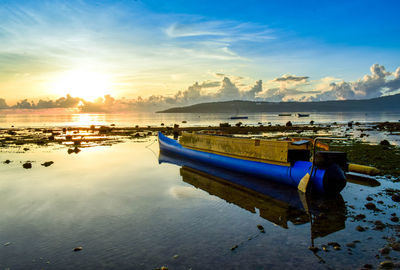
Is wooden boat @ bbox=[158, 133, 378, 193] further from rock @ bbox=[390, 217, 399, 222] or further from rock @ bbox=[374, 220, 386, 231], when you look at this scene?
rock @ bbox=[374, 220, 386, 231]

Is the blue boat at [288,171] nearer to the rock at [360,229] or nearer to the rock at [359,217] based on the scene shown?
the rock at [359,217]

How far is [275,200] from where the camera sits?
41.3ft

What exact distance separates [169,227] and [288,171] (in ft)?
24.6

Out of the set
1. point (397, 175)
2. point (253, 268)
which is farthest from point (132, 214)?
point (397, 175)

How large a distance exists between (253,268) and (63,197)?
35.2 feet

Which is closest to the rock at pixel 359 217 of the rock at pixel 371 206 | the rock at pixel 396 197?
the rock at pixel 371 206

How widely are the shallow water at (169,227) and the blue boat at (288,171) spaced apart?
3.64 ft

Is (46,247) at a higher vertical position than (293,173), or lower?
lower

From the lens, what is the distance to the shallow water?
745 cm

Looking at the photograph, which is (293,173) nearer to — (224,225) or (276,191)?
(276,191)

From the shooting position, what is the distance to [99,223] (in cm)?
1024

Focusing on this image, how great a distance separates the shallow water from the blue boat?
1109mm

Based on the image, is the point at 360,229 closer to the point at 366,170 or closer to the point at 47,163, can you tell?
the point at 366,170

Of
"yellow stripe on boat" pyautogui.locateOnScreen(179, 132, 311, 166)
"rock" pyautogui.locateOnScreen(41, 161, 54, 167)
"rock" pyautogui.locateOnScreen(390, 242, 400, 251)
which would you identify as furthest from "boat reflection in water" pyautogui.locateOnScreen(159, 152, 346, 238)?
"rock" pyautogui.locateOnScreen(41, 161, 54, 167)
